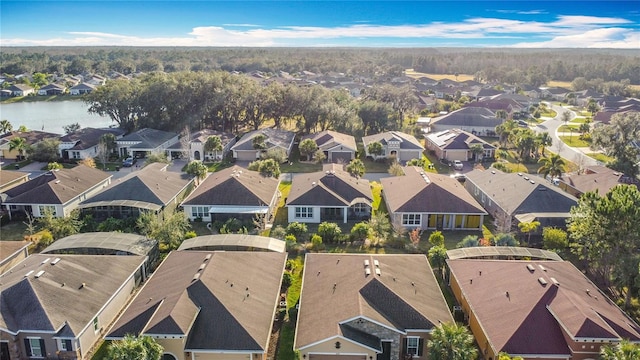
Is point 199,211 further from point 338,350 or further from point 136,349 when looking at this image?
point 338,350

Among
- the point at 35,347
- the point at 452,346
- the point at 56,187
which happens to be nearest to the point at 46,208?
the point at 56,187

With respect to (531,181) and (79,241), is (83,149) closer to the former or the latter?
(79,241)

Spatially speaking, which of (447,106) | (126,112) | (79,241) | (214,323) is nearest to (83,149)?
(126,112)

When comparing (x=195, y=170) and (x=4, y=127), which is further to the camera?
(x=4, y=127)

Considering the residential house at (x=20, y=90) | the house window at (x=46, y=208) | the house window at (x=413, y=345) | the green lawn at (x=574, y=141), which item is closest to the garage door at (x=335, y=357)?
the house window at (x=413, y=345)

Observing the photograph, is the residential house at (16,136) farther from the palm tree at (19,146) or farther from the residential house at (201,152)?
the residential house at (201,152)

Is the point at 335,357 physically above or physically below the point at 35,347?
below
